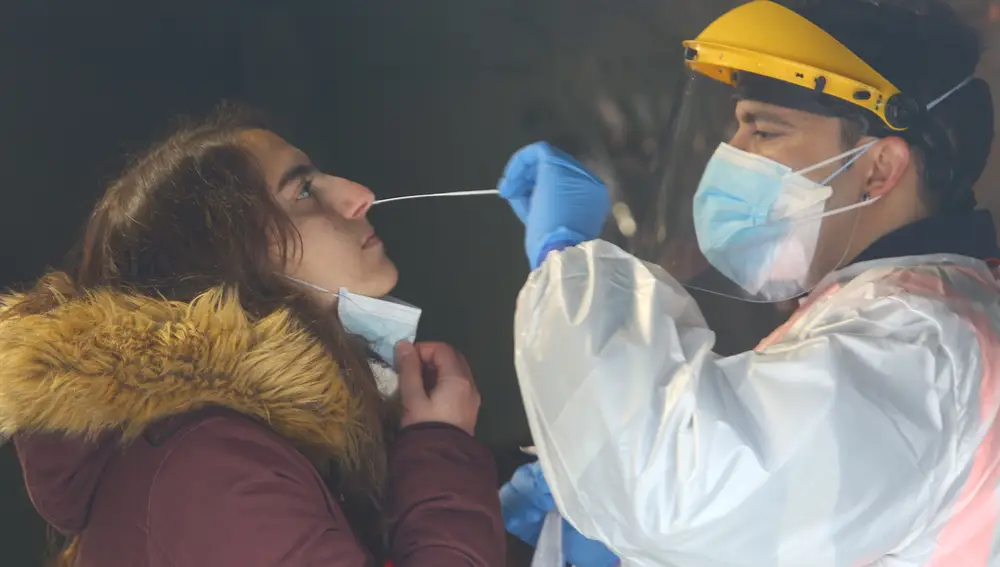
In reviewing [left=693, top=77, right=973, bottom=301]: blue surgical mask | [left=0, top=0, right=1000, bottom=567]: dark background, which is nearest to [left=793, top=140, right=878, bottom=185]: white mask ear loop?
[left=693, top=77, right=973, bottom=301]: blue surgical mask

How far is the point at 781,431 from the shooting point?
69cm

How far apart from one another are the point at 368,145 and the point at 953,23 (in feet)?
3.56

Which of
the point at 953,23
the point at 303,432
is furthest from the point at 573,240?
the point at 953,23

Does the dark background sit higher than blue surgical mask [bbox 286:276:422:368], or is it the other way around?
the dark background

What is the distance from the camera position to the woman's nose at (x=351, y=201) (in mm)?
1172

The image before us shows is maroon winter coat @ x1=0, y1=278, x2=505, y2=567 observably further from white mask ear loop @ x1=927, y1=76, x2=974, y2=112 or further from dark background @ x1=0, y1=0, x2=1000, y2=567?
white mask ear loop @ x1=927, y1=76, x2=974, y2=112

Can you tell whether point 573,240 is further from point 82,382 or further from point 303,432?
point 82,382

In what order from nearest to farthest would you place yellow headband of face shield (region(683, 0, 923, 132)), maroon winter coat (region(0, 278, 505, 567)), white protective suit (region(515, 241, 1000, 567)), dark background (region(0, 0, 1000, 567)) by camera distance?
white protective suit (region(515, 241, 1000, 567))
maroon winter coat (region(0, 278, 505, 567))
yellow headband of face shield (region(683, 0, 923, 132))
dark background (region(0, 0, 1000, 567))

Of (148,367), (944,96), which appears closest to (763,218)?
(944,96)

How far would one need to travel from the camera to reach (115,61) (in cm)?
142

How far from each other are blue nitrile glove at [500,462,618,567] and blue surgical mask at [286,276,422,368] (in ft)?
0.93

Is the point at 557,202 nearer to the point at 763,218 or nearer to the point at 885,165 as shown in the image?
the point at 763,218

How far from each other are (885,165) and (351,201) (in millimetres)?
723

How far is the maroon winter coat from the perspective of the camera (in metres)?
0.81
